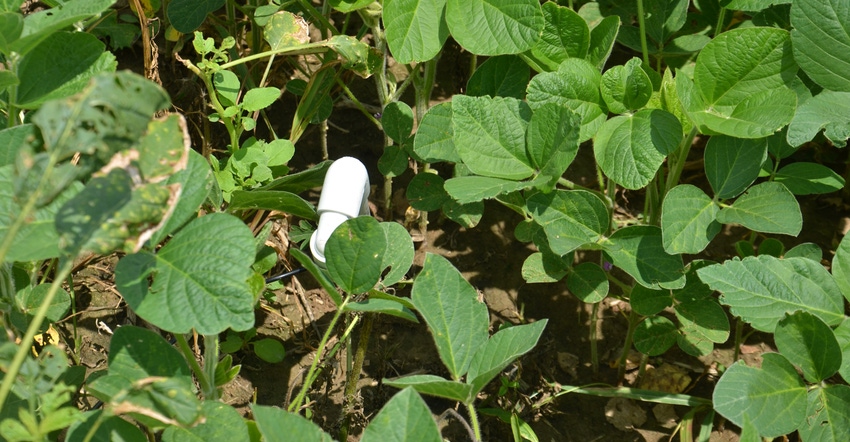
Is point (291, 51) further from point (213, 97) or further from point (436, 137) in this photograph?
point (436, 137)

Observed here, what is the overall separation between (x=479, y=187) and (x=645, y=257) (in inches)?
18.1

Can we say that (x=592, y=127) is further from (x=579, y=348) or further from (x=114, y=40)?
(x=114, y=40)

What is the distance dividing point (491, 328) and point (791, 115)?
0.99m

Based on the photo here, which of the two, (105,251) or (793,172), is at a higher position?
(105,251)

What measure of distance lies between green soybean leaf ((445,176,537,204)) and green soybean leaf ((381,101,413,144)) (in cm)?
41

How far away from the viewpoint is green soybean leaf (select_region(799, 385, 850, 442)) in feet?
5.23

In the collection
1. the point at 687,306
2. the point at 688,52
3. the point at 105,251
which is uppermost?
the point at 105,251

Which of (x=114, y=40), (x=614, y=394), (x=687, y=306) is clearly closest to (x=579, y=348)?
(x=614, y=394)

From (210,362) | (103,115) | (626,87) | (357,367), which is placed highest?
(103,115)

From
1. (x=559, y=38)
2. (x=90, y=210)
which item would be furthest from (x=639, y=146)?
(x=90, y=210)

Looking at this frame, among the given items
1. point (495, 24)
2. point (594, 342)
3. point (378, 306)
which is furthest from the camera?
point (594, 342)

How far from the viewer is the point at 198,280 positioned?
4.27 ft

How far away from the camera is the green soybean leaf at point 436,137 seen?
199 cm

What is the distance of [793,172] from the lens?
83.7 inches
